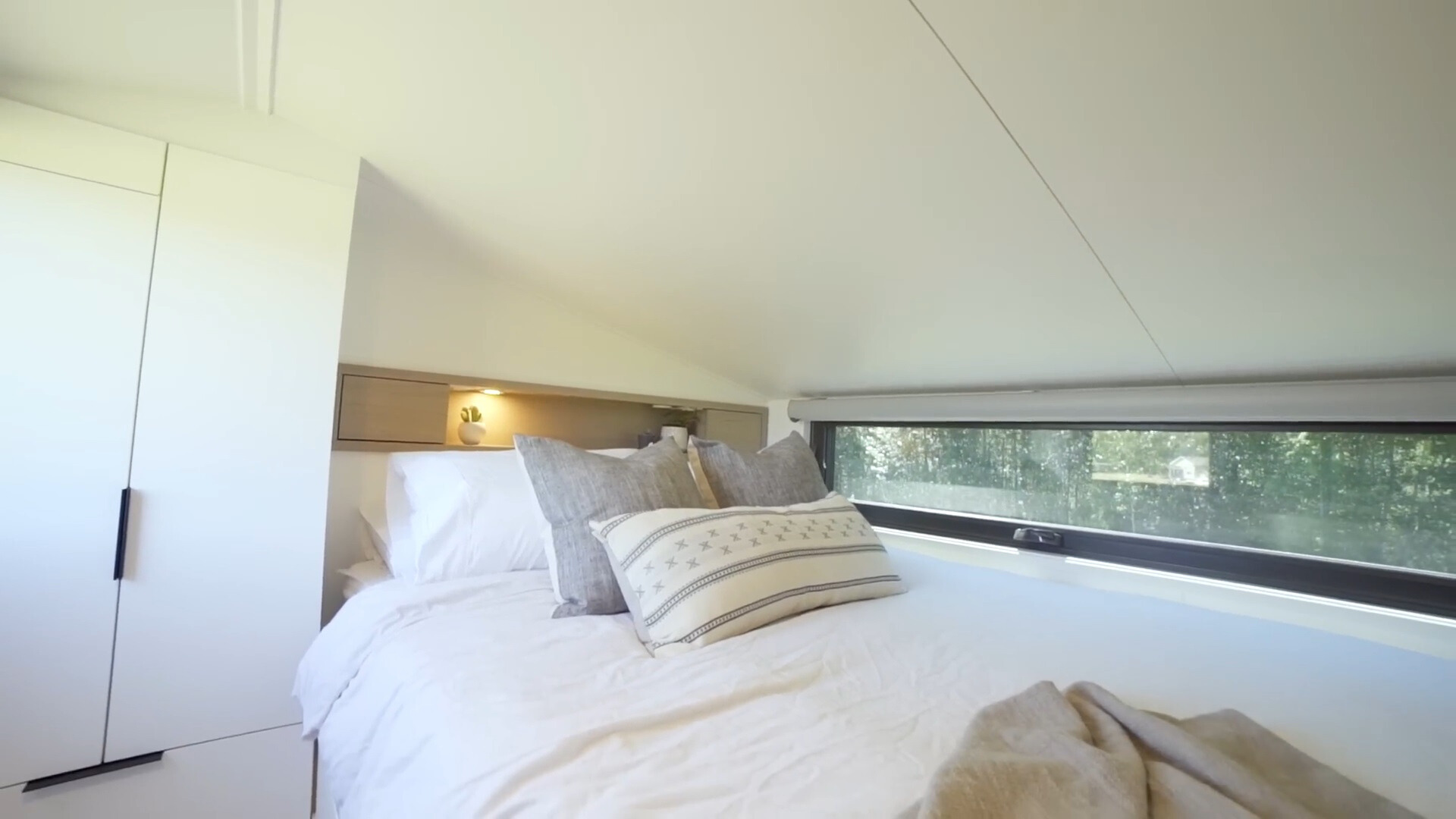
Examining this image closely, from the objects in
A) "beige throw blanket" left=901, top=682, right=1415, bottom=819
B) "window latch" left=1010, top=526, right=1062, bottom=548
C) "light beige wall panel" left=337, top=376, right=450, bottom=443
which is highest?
"light beige wall panel" left=337, top=376, right=450, bottom=443

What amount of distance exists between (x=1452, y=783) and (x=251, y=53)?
2.47 metres

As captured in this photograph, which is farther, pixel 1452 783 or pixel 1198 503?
pixel 1198 503

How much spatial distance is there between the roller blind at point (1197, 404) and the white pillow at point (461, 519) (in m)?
1.46

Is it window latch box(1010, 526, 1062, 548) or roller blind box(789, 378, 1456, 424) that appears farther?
window latch box(1010, 526, 1062, 548)

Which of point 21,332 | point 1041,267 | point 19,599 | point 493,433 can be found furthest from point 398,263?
point 1041,267

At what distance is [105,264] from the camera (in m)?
1.29

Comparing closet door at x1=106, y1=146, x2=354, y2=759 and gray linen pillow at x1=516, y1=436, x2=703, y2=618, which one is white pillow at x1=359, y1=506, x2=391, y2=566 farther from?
gray linen pillow at x1=516, y1=436, x2=703, y2=618

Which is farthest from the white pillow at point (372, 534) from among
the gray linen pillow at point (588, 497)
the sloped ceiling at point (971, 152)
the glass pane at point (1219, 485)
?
the glass pane at point (1219, 485)

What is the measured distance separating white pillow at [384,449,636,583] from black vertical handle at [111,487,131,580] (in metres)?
0.54

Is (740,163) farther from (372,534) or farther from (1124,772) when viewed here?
(372,534)

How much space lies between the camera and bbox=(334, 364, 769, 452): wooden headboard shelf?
1857mm

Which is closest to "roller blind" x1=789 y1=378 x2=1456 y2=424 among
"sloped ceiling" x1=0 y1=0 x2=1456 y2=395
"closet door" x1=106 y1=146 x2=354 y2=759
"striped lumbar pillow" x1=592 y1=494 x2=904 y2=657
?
"sloped ceiling" x1=0 y1=0 x2=1456 y2=395

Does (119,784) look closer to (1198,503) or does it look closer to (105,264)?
(105,264)

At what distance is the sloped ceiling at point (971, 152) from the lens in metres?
0.83
